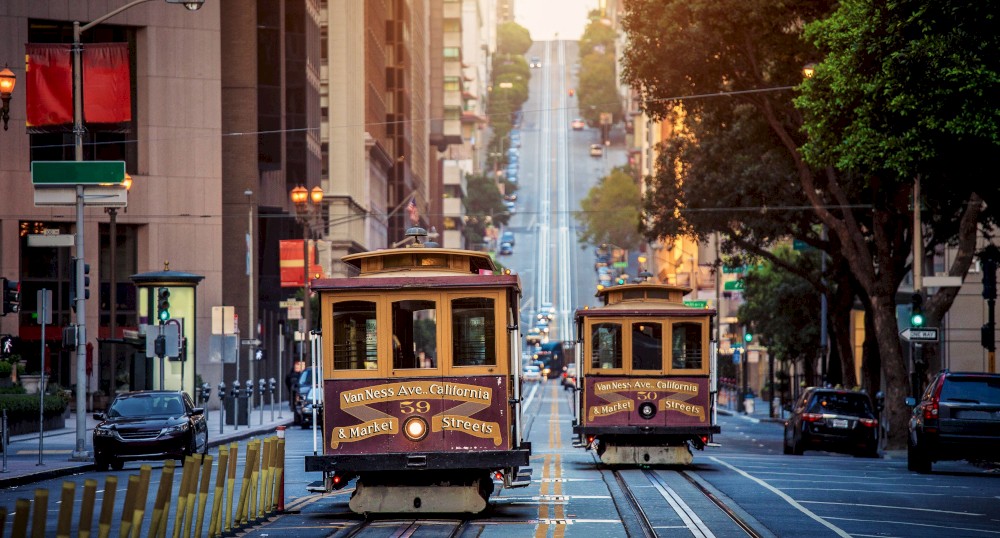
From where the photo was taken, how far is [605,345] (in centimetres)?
2867

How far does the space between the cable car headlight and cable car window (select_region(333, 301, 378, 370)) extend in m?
0.77

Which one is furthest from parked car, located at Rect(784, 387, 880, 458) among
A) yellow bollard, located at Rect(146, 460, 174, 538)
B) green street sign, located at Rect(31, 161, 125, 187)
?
yellow bollard, located at Rect(146, 460, 174, 538)

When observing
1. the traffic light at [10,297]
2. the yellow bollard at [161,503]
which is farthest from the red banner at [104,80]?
the yellow bollard at [161,503]

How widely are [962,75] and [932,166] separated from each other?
279cm

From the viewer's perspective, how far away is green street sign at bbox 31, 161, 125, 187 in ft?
102

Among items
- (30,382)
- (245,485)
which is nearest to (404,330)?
(245,485)

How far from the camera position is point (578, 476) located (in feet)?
85.4

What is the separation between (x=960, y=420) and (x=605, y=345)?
6370mm

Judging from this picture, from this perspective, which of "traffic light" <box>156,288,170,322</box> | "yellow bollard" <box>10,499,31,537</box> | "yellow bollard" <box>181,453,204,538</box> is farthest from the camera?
"traffic light" <box>156,288,170,322</box>

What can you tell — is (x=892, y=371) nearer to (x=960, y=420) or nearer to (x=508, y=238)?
(x=960, y=420)

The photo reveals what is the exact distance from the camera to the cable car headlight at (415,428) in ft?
59.7

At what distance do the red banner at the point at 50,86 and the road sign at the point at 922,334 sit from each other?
18.2 metres

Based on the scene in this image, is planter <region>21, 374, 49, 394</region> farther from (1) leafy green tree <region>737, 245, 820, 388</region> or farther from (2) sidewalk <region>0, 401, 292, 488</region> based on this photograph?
(1) leafy green tree <region>737, 245, 820, 388</region>

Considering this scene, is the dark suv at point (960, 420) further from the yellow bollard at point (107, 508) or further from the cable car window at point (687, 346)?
the yellow bollard at point (107, 508)
